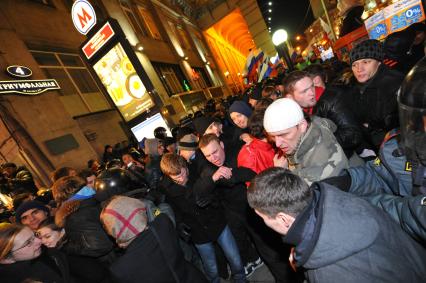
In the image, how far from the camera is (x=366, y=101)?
9.91ft

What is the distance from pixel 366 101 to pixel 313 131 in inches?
66.6

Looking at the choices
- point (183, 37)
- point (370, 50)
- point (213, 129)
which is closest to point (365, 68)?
point (370, 50)

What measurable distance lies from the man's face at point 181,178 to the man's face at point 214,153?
0.36 m

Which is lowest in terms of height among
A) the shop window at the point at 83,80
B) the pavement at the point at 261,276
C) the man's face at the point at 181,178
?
the pavement at the point at 261,276

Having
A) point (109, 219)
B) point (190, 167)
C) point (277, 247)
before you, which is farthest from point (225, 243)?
point (109, 219)

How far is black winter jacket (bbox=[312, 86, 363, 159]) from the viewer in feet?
8.54

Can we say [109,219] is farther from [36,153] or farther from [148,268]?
[36,153]

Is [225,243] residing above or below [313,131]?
below

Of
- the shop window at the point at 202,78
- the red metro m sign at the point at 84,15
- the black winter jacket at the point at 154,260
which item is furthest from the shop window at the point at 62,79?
the shop window at the point at 202,78

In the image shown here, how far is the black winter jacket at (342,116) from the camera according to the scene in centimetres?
260

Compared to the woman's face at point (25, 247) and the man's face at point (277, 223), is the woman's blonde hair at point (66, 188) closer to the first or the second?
the woman's face at point (25, 247)

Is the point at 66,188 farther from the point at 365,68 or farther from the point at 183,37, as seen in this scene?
the point at 183,37

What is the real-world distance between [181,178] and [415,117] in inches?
94.6

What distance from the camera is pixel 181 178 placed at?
300 cm
